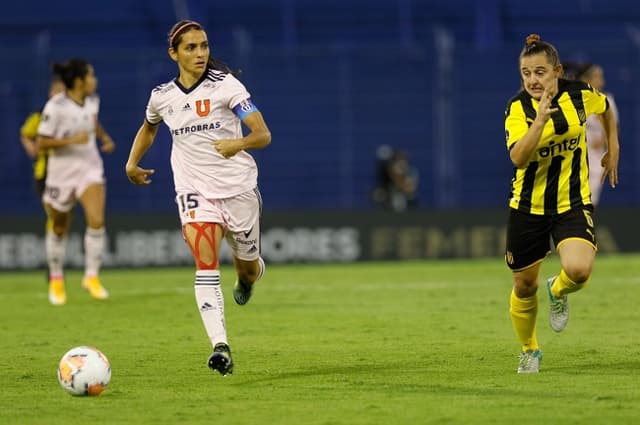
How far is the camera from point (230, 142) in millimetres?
8156

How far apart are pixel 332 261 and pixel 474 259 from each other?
2.22 meters

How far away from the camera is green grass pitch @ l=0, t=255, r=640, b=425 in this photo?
6957 mm

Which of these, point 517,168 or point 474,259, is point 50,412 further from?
point 474,259

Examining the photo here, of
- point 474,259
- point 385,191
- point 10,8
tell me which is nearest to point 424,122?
point 385,191

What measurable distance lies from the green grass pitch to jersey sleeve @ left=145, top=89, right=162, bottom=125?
1.69 m

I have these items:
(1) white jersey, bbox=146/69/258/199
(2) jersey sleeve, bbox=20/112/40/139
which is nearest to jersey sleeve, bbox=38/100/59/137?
(2) jersey sleeve, bbox=20/112/40/139

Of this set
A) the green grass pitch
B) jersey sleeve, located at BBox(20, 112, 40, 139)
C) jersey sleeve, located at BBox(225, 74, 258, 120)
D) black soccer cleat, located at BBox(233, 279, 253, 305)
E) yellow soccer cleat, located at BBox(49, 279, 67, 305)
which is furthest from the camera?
jersey sleeve, located at BBox(20, 112, 40, 139)

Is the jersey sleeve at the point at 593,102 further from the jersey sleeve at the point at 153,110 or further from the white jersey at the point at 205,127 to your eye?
the jersey sleeve at the point at 153,110

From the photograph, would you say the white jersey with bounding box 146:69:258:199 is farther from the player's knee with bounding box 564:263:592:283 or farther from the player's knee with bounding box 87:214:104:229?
the player's knee with bounding box 87:214:104:229

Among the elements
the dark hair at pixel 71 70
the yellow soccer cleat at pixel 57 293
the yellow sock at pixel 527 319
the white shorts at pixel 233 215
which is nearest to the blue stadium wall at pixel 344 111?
the yellow soccer cleat at pixel 57 293

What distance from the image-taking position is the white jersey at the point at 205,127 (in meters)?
8.56

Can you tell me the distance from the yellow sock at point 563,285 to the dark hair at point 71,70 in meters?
7.30

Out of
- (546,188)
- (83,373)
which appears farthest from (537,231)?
(83,373)

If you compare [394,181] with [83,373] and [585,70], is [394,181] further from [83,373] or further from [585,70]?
[83,373]
